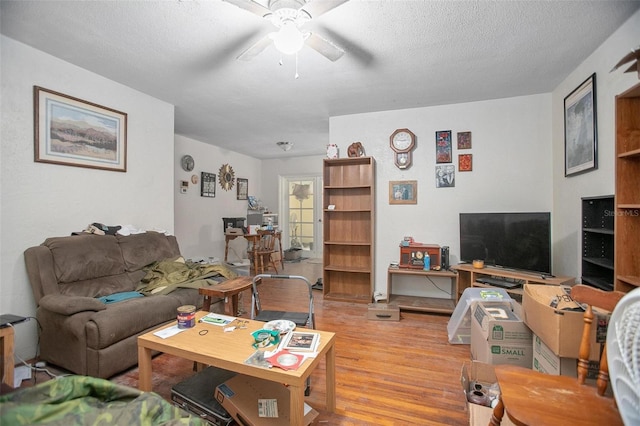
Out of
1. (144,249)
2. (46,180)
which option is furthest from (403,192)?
(46,180)

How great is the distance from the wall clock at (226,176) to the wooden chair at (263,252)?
1288 millimetres

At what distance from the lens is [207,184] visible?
5477 mm

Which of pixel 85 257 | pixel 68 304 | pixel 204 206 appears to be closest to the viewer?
pixel 68 304

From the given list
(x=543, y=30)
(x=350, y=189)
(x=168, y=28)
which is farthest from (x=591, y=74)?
(x=168, y=28)

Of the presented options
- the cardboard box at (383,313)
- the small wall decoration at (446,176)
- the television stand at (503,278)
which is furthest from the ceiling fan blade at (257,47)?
the television stand at (503,278)

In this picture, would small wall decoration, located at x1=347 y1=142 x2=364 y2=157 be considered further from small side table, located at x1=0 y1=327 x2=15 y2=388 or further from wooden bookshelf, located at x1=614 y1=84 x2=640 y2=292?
small side table, located at x1=0 y1=327 x2=15 y2=388

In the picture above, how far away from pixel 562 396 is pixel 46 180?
3.67m

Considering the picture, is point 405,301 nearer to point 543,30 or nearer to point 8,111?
point 543,30

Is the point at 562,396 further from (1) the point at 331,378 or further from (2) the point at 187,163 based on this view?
(2) the point at 187,163

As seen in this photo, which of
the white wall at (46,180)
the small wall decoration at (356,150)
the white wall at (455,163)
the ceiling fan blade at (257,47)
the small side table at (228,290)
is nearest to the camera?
the ceiling fan blade at (257,47)

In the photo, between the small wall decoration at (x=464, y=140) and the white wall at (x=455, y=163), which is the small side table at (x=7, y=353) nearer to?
the white wall at (x=455, y=163)

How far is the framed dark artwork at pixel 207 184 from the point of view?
17.6 feet

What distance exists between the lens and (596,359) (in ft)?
4.56

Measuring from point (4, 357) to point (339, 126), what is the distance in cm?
375
